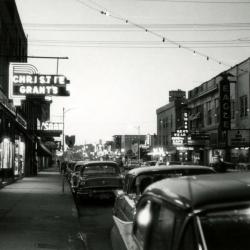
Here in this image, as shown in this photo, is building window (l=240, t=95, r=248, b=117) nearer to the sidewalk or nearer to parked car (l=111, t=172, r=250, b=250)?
the sidewalk

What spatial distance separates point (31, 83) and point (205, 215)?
24.3 m

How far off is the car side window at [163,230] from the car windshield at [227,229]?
0.30 m

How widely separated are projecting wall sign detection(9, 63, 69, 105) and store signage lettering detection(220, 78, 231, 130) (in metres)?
14.7

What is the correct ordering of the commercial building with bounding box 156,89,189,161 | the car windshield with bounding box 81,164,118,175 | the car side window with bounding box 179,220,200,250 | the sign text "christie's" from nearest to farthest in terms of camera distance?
the car side window with bounding box 179,220,200,250 → the car windshield with bounding box 81,164,118,175 → the sign text "christie's" → the commercial building with bounding box 156,89,189,161

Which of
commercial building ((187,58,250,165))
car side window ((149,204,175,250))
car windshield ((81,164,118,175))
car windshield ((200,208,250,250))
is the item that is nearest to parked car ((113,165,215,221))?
car side window ((149,204,175,250))

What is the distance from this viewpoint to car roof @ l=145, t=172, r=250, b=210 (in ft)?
10.3

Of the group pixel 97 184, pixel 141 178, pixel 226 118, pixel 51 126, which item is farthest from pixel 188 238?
pixel 51 126

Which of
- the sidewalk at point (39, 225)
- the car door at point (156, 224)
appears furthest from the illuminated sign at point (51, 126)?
the car door at point (156, 224)

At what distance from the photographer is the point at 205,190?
10.9 feet

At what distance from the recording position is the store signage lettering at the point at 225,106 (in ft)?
122

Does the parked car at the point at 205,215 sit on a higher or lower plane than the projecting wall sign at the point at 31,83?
lower

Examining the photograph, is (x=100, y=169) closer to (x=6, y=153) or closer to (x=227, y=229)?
(x=6, y=153)

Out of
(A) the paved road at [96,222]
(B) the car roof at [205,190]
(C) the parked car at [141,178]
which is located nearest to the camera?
(B) the car roof at [205,190]

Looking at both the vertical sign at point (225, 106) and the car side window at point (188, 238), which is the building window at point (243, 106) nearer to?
the vertical sign at point (225, 106)
